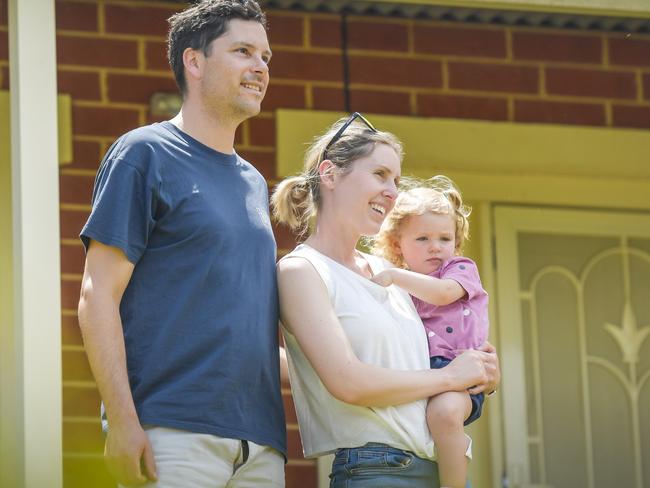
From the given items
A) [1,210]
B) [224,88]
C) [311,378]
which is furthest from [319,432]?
[1,210]

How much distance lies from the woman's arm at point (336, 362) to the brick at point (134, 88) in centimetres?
209

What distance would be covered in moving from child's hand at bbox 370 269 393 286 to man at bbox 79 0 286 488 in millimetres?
346

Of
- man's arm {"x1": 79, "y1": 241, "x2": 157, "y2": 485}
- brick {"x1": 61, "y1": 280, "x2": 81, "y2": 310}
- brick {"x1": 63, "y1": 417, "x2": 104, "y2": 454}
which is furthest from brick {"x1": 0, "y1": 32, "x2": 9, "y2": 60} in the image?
man's arm {"x1": 79, "y1": 241, "x2": 157, "y2": 485}

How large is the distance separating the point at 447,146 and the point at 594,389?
1.16m

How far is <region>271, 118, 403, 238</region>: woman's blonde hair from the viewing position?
4.88 metres

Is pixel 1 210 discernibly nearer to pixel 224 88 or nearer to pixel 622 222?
pixel 224 88

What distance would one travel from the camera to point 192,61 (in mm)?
4723

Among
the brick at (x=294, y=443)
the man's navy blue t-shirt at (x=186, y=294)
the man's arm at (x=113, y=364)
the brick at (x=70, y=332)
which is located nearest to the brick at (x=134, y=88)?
the brick at (x=70, y=332)

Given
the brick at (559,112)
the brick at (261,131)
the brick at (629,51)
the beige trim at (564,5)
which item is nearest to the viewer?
the beige trim at (564,5)

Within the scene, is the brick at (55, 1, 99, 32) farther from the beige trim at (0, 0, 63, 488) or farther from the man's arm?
the man's arm

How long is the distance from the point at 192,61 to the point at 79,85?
1.94m

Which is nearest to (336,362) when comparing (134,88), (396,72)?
(134,88)

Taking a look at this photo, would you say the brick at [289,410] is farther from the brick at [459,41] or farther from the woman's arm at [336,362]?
the woman's arm at [336,362]

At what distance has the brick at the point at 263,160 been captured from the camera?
6.66m
